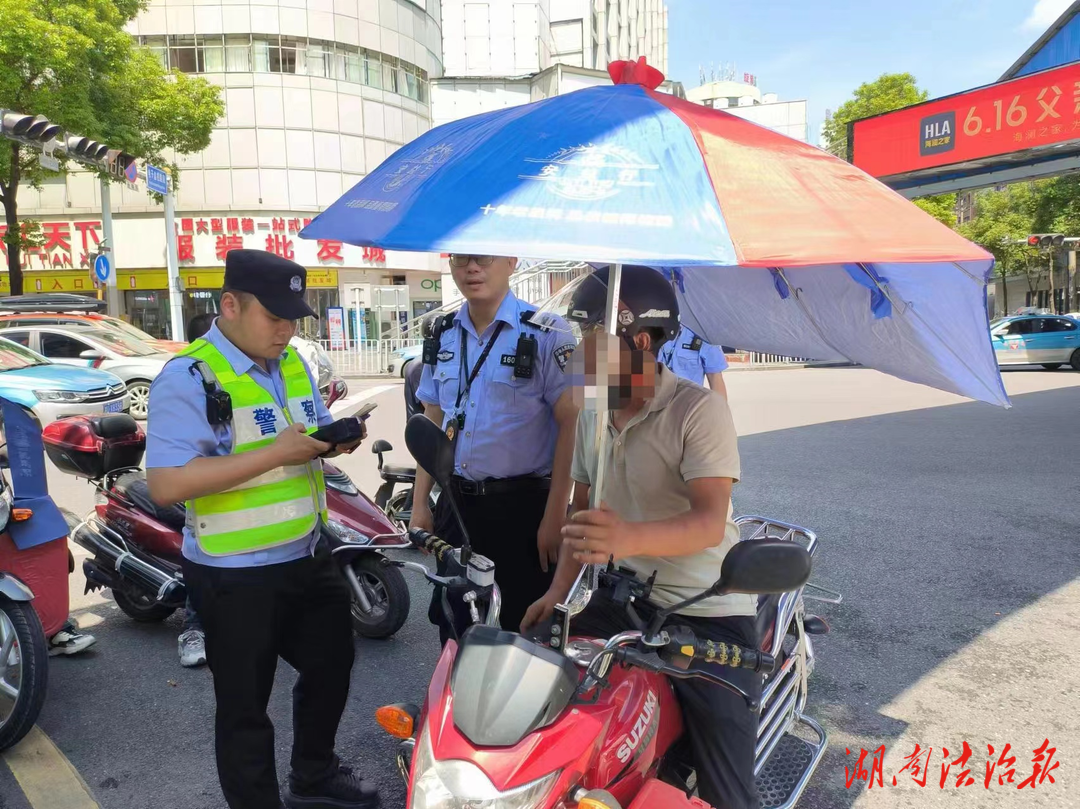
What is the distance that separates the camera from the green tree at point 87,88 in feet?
51.9

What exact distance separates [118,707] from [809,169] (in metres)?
3.50

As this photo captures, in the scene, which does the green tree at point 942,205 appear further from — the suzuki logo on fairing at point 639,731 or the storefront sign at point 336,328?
the suzuki logo on fairing at point 639,731

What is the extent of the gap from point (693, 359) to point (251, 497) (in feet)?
10.8

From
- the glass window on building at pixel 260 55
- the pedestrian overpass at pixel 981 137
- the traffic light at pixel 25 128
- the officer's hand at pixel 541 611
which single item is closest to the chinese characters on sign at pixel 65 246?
the glass window on building at pixel 260 55

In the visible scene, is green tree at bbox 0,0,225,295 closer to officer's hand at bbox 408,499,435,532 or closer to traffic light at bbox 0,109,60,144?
traffic light at bbox 0,109,60,144

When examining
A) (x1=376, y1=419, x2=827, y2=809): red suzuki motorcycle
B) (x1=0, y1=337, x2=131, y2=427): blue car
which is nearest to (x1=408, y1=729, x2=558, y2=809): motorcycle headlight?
(x1=376, y1=419, x2=827, y2=809): red suzuki motorcycle

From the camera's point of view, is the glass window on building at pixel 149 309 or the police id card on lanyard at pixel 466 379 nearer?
the police id card on lanyard at pixel 466 379

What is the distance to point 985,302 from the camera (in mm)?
2092

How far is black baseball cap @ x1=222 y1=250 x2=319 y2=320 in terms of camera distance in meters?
2.14

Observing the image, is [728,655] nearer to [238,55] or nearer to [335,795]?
[335,795]

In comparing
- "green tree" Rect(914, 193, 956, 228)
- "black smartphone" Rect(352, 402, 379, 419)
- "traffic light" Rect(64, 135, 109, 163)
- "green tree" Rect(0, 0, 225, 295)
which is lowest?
"black smartphone" Rect(352, 402, 379, 419)

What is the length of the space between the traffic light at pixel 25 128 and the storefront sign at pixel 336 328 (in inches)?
513

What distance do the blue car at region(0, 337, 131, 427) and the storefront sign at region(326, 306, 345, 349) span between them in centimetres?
1275

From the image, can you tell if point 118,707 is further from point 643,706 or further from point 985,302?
point 985,302
